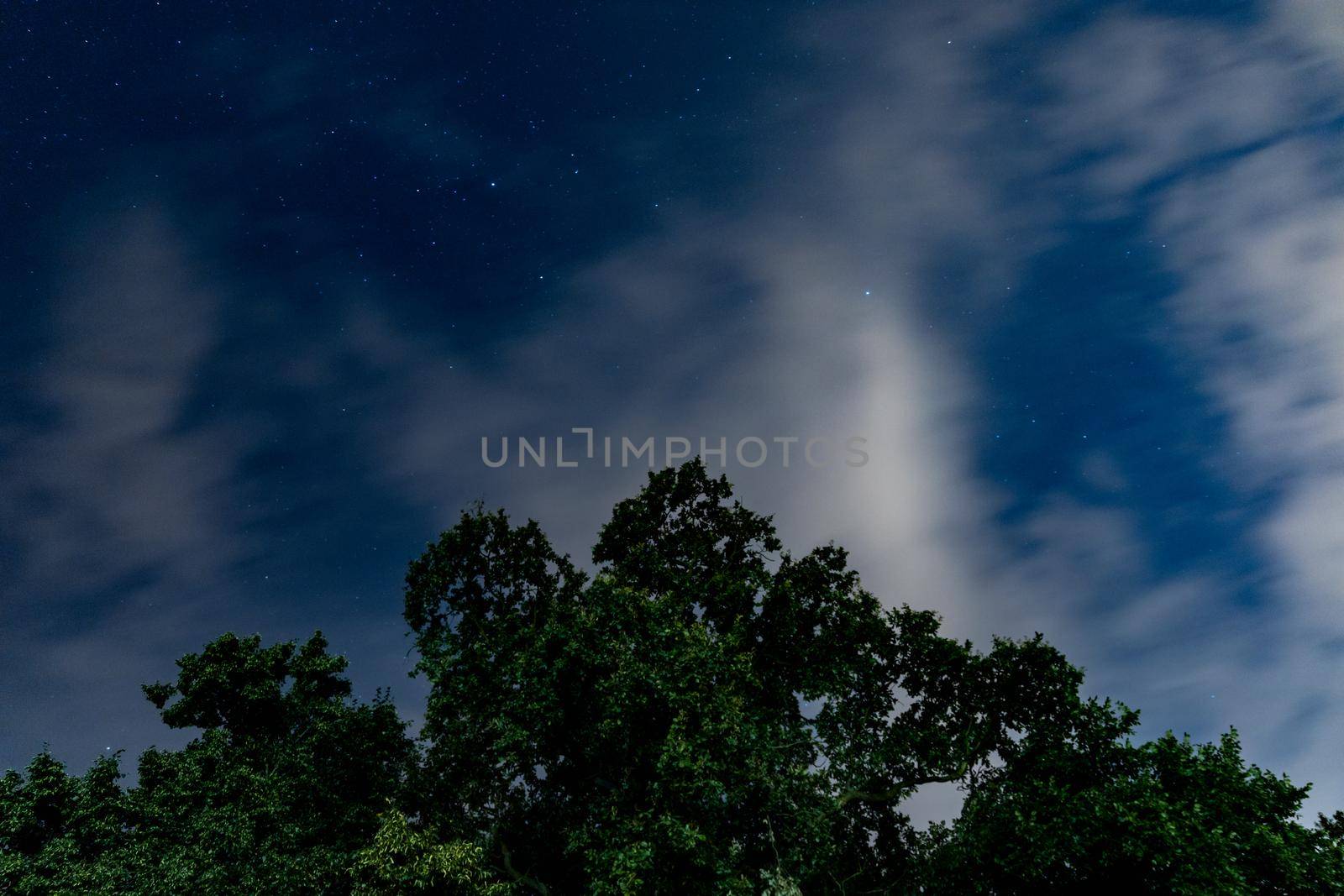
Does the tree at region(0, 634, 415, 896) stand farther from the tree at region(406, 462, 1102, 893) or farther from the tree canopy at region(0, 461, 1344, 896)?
the tree at region(406, 462, 1102, 893)

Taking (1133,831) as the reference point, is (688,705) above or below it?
above

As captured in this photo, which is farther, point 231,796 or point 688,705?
point 231,796

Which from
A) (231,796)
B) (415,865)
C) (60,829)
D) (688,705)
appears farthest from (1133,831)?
(60,829)

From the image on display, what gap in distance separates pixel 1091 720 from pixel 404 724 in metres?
26.9

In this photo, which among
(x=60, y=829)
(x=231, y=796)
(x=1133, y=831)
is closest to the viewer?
(x=1133, y=831)

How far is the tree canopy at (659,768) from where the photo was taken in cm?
1967

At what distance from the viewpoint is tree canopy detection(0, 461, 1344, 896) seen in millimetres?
19672

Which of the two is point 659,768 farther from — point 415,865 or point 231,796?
point 231,796

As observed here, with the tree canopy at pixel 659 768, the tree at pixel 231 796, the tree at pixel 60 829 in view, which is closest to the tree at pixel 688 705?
the tree canopy at pixel 659 768

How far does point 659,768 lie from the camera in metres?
19.3

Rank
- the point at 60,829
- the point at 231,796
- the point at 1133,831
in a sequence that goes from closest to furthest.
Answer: the point at 1133,831, the point at 60,829, the point at 231,796

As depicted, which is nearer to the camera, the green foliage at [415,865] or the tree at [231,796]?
the green foliage at [415,865]

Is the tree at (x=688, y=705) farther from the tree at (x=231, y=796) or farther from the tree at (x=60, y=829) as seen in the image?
the tree at (x=60, y=829)

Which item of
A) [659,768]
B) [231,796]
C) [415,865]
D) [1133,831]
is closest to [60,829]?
[231,796]
